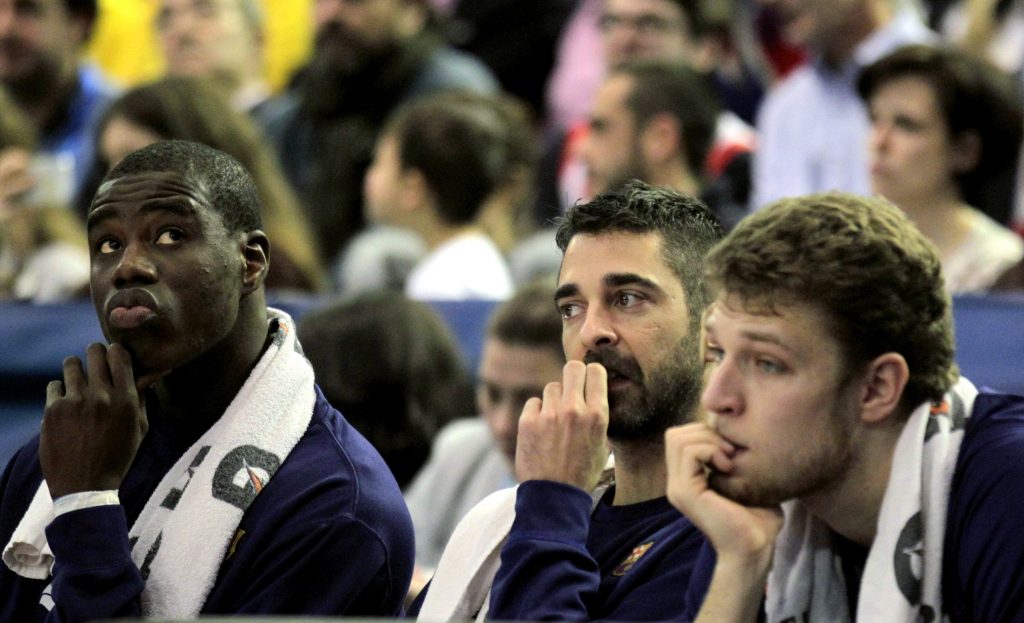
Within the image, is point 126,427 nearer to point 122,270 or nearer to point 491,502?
point 122,270

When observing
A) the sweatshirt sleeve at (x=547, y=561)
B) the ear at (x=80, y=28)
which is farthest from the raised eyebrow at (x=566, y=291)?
the ear at (x=80, y=28)

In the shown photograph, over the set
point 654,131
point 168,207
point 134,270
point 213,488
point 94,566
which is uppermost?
point 654,131

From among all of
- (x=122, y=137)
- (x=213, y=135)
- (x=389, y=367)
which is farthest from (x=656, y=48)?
(x=389, y=367)

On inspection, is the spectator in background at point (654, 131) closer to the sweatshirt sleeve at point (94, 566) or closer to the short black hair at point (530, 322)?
the short black hair at point (530, 322)

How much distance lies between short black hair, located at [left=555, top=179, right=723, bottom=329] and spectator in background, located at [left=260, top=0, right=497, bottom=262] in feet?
12.3

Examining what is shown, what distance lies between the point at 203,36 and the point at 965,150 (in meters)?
3.41

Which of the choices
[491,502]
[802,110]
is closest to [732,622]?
[491,502]

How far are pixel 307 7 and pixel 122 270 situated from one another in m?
5.63

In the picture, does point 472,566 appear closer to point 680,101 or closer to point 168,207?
point 168,207

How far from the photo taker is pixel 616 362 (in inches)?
122

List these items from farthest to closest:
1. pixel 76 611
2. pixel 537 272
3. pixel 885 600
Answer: pixel 537 272
pixel 76 611
pixel 885 600

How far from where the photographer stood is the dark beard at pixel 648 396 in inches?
122

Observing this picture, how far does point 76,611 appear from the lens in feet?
9.46

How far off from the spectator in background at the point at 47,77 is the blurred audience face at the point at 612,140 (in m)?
2.09
